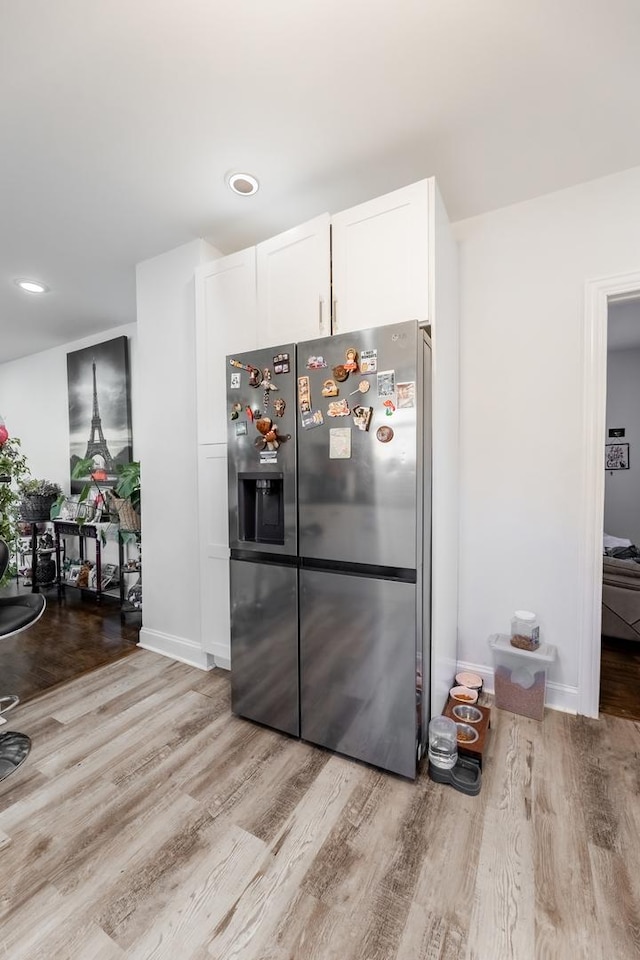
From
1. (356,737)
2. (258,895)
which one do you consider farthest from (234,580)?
(258,895)

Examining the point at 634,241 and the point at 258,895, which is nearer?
the point at 258,895

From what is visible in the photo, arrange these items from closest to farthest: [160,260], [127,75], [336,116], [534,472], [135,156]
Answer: [127,75] → [336,116] → [135,156] → [534,472] → [160,260]

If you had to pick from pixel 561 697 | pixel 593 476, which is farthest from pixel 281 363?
pixel 561 697

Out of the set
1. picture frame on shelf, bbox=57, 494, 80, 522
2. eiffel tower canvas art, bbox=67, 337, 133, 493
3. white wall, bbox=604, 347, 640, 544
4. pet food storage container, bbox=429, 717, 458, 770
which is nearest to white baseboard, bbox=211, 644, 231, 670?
pet food storage container, bbox=429, 717, 458, 770

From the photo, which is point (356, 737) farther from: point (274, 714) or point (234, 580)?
point (234, 580)

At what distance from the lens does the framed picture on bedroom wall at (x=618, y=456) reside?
4.64m

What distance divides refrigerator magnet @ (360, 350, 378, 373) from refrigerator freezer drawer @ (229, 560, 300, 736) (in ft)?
3.02

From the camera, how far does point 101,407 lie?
4.01 meters

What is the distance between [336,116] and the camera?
1.62m

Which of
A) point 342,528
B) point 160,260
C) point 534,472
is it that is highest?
point 160,260

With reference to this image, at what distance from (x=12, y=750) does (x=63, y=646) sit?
1.18 meters

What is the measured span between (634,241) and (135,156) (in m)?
2.35

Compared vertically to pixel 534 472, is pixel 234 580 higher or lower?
lower

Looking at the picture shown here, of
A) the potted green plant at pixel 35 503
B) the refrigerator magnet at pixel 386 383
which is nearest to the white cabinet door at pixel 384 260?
the refrigerator magnet at pixel 386 383
